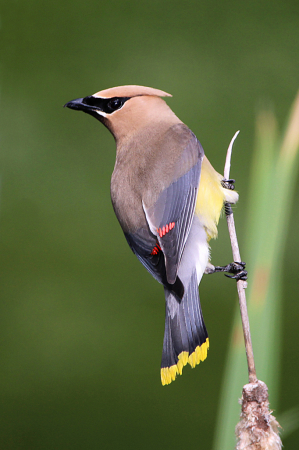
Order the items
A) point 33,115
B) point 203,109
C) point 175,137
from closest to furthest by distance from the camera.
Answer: point 175,137 → point 203,109 → point 33,115

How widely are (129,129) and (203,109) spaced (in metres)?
2.18

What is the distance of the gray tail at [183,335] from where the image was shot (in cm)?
96

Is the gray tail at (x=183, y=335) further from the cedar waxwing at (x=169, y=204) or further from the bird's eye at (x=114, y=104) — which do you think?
the bird's eye at (x=114, y=104)

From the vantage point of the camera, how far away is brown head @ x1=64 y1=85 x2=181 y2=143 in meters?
1.12

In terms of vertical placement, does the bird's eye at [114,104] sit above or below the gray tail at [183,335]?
above

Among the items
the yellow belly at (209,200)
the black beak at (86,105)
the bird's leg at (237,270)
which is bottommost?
the bird's leg at (237,270)

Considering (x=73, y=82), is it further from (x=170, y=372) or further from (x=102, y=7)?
(x=170, y=372)

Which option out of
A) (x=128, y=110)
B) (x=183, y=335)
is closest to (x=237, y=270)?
(x=183, y=335)

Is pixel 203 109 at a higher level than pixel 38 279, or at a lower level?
higher

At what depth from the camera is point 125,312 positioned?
3.37m

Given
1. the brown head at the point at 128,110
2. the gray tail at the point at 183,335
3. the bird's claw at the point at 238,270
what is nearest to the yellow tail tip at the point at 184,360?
the gray tail at the point at 183,335

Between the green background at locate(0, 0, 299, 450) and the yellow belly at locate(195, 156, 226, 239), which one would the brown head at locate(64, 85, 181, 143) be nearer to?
the yellow belly at locate(195, 156, 226, 239)

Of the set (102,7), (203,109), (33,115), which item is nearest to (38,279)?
(33,115)

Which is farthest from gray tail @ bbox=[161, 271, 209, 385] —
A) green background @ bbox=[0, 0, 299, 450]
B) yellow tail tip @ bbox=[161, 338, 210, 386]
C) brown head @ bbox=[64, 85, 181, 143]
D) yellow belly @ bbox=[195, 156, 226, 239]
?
green background @ bbox=[0, 0, 299, 450]
